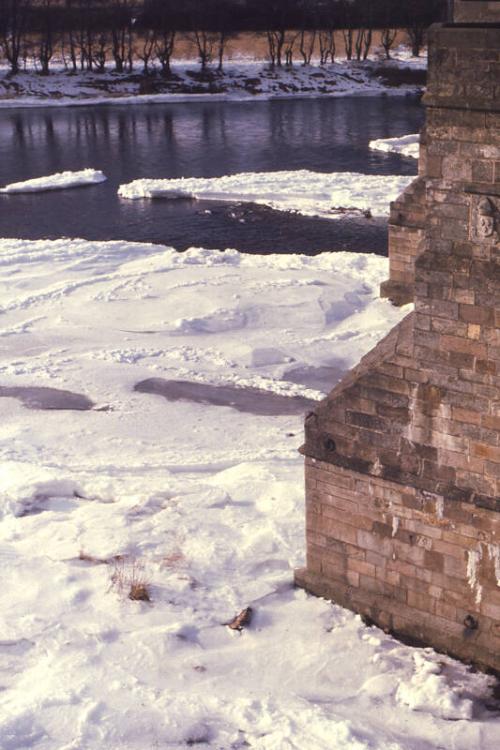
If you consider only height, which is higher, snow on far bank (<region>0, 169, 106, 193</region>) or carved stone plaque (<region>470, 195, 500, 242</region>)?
carved stone plaque (<region>470, 195, 500, 242</region>)

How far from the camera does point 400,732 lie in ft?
32.7

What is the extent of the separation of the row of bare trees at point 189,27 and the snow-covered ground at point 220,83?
65.0 inches

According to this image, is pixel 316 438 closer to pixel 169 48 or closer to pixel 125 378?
pixel 125 378

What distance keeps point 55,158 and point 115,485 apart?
33224 mm

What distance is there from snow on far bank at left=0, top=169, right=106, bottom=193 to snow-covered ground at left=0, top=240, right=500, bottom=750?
685 inches

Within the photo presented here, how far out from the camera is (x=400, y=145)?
4466cm

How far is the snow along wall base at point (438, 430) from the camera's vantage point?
31.7ft

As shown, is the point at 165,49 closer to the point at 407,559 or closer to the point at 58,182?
the point at 58,182

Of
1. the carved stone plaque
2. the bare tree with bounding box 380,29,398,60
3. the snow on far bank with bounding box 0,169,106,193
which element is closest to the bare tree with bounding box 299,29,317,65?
the bare tree with bounding box 380,29,398,60

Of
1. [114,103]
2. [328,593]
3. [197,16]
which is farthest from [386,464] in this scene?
[197,16]

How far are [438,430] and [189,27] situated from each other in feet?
231

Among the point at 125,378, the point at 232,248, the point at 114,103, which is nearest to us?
the point at 125,378

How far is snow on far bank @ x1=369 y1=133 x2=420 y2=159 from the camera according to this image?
1711 inches

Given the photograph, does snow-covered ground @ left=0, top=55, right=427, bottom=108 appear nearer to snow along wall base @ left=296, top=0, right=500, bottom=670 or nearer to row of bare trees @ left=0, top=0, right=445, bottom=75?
row of bare trees @ left=0, top=0, right=445, bottom=75
